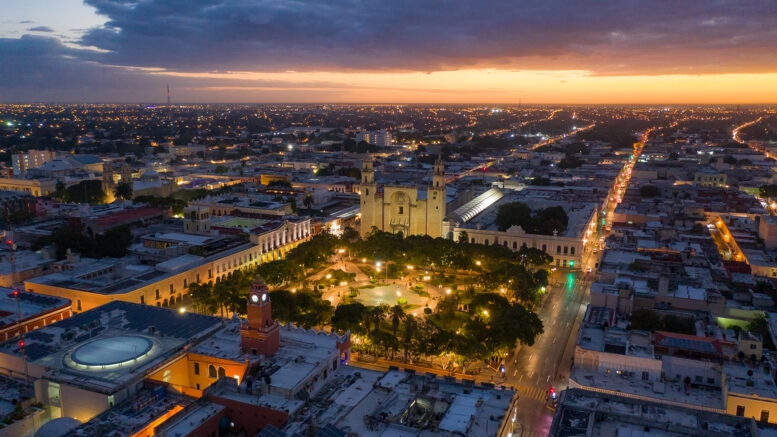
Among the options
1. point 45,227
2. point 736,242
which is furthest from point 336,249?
point 736,242

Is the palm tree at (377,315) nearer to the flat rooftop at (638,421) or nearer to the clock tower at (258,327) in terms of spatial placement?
the clock tower at (258,327)

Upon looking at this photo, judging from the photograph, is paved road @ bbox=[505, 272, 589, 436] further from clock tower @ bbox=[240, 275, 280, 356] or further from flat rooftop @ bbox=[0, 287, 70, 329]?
flat rooftop @ bbox=[0, 287, 70, 329]

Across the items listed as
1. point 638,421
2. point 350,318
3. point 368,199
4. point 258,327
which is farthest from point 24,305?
point 368,199

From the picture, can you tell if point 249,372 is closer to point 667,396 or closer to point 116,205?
point 667,396

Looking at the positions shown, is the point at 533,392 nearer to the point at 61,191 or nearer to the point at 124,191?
the point at 124,191

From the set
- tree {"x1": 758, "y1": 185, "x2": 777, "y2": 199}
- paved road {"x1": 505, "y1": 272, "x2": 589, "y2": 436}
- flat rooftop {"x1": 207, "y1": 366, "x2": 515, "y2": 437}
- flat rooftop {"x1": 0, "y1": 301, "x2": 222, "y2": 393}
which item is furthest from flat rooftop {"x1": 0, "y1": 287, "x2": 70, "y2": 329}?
tree {"x1": 758, "y1": 185, "x2": 777, "y2": 199}
